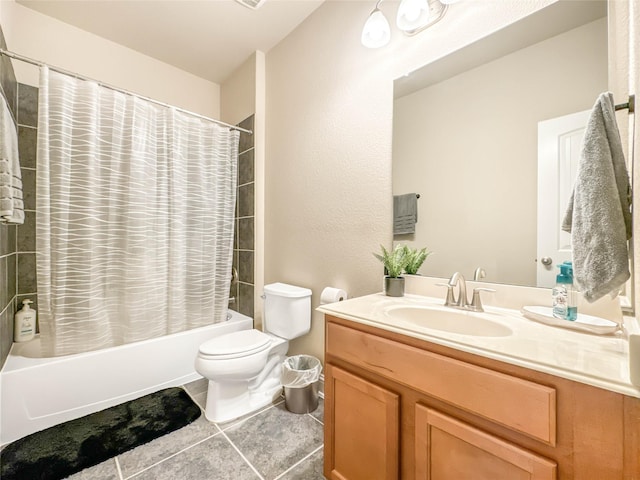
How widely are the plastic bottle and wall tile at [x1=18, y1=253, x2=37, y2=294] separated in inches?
118

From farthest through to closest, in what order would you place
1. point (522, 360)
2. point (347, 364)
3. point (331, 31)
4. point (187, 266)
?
point (187, 266) < point (331, 31) < point (347, 364) < point (522, 360)

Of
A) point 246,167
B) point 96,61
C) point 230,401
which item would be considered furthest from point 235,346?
point 96,61

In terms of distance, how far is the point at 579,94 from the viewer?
0.98 meters

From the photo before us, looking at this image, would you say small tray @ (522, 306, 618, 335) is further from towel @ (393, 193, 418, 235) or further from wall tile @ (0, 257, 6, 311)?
wall tile @ (0, 257, 6, 311)

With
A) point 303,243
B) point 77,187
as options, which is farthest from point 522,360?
point 77,187

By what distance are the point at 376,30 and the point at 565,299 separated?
1.47 m

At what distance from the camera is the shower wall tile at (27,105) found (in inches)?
73.0

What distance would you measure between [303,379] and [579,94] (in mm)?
1861

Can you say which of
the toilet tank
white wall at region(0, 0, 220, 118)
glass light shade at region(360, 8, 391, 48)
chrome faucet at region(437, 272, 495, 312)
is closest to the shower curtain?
the toilet tank

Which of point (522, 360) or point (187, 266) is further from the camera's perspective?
point (187, 266)

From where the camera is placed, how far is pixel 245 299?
7.94 feet

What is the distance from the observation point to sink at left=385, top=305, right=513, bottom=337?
3.25 feet

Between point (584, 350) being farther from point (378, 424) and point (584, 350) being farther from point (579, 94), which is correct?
point (579, 94)

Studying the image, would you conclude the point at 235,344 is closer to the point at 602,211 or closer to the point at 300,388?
the point at 300,388
